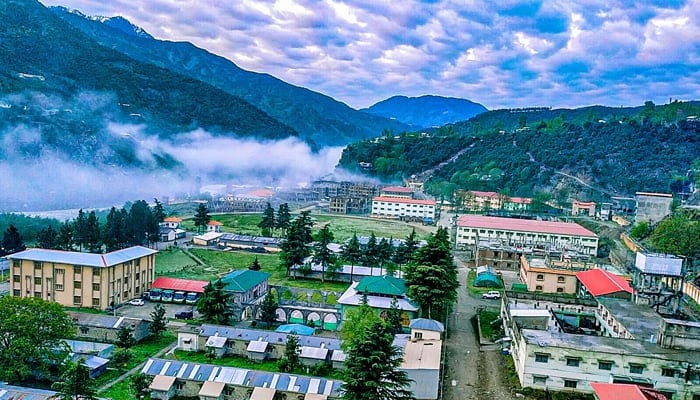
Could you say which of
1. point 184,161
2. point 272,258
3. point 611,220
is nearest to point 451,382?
point 272,258

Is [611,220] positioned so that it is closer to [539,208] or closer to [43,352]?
[539,208]

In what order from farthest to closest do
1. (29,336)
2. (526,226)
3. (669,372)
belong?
(526,226) < (29,336) < (669,372)

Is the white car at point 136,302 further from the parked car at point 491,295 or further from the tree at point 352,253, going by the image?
the parked car at point 491,295

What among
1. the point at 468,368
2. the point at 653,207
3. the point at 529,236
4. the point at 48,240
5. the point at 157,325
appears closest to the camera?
the point at 468,368

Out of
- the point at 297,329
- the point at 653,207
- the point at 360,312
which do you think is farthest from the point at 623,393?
the point at 653,207

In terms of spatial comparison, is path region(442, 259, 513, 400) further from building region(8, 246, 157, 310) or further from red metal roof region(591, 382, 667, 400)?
building region(8, 246, 157, 310)

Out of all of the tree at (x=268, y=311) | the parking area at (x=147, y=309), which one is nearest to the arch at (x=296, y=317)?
the tree at (x=268, y=311)

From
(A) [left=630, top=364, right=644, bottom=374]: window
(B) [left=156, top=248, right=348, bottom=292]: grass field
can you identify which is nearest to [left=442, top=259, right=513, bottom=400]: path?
(A) [left=630, top=364, right=644, bottom=374]: window

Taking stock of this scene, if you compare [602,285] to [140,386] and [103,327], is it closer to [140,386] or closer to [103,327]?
[140,386]
